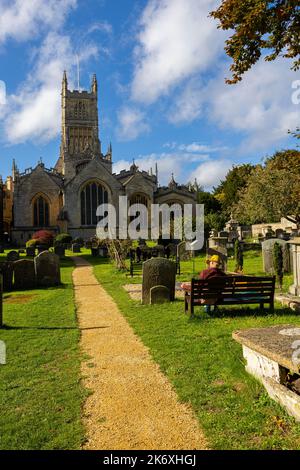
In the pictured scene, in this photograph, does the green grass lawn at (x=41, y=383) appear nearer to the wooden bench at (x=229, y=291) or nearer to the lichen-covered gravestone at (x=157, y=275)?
the lichen-covered gravestone at (x=157, y=275)

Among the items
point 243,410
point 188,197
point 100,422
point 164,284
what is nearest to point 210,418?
point 243,410

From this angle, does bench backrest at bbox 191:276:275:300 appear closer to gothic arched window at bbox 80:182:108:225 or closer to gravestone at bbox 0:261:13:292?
gravestone at bbox 0:261:13:292

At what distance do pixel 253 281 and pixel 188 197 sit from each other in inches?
1634

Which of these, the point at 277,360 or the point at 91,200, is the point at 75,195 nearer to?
the point at 91,200

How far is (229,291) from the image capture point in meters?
8.43

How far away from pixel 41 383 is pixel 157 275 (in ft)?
17.7

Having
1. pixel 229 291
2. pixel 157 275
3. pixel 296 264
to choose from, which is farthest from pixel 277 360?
pixel 157 275

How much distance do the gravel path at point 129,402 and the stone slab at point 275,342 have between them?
111cm

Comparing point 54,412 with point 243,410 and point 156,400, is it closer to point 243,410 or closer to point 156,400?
point 156,400

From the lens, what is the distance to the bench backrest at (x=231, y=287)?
27.2 ft

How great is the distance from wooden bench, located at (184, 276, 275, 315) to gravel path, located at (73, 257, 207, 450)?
1636mm

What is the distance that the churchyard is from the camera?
12.6 ft

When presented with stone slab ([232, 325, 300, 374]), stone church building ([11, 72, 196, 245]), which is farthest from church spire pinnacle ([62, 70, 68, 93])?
stone slab ([232, 325, 300, 374])
